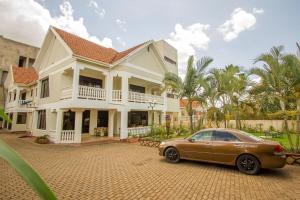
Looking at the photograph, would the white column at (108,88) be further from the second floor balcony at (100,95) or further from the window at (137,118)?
the window at (137,118)

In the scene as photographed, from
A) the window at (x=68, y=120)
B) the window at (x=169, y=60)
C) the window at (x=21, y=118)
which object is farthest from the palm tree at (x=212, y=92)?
the window at (x=21, y=118)

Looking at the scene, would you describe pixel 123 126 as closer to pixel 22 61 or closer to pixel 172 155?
pixel 172 155

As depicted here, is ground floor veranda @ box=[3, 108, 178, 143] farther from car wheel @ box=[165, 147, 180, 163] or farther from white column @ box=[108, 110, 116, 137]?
car wheel @ box=[165, 147, 180, 163]

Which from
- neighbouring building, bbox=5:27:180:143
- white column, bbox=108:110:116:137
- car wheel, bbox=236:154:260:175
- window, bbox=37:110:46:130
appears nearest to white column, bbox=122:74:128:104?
neighbouring building, bbox=5:27:180:143

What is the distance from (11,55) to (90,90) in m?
26.5

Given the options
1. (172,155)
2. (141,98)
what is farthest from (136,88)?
(172,155)

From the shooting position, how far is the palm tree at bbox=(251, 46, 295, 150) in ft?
31.0

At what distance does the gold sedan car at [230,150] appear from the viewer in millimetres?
6887

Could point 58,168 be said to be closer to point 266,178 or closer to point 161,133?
point 266,178

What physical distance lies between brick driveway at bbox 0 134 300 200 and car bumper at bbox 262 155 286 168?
448 millimetres

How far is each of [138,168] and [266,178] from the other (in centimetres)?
480

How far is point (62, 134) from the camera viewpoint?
14.1 m

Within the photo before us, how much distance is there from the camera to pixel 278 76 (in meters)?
9.53

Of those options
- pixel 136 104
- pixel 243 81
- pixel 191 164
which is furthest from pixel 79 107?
pixel 243 81
